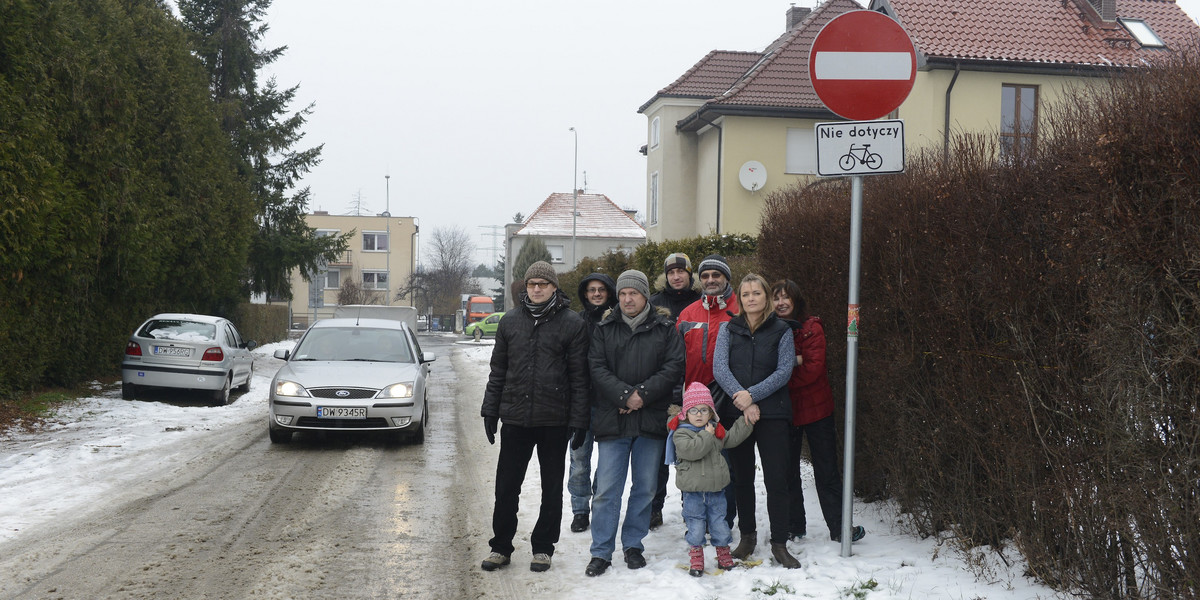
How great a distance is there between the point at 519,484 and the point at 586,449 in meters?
1.05

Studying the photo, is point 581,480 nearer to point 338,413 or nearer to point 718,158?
point 338,413

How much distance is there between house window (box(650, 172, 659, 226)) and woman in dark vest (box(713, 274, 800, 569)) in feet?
100

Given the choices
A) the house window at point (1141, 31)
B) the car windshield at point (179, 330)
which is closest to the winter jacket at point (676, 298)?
the car windshield at point (179, 330)

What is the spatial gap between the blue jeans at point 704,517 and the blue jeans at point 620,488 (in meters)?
0.29

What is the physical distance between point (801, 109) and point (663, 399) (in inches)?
1055

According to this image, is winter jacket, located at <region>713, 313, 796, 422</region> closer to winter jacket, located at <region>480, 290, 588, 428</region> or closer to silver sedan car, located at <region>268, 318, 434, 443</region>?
winter jacket, located at <region>480, 290, 588, 428</region>

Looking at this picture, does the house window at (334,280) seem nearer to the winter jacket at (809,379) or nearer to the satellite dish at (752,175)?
the satellite dish at (752,175)

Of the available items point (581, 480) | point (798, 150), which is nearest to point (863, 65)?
point (581, 480)

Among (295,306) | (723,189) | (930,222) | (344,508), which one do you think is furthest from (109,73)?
(295,306)

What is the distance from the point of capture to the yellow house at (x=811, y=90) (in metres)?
22.7

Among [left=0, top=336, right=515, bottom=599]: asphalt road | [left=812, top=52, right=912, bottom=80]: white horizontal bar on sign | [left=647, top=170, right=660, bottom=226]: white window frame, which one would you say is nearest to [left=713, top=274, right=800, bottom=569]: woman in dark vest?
[left=812, top=52, right=912, bottom=80]: white horizontal bar on sign

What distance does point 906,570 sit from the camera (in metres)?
5.64

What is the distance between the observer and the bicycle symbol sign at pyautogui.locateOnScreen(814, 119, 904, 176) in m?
5.72

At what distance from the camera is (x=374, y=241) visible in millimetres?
92000
